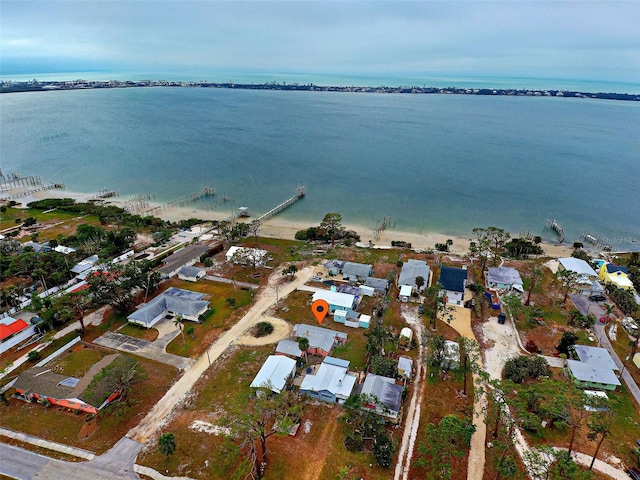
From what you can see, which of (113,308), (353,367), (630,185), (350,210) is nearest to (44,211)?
(113,308)

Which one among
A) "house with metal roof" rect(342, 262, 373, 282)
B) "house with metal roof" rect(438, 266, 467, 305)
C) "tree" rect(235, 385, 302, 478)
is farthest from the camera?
"house with metal roof" rect(342, 262, 373, 282)

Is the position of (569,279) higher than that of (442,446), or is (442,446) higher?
(569,279)

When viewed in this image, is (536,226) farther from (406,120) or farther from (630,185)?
(406,120)

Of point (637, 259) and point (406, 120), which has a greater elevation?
point (406, 120)

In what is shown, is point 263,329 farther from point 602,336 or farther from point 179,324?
point 602,336

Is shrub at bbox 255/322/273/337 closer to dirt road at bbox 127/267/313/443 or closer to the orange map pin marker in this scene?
dirt road at bbox 127/267/313/443

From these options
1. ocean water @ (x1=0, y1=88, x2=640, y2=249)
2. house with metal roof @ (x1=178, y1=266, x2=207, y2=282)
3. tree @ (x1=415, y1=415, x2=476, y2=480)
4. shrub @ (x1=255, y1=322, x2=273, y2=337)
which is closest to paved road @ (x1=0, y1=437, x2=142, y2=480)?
shrub @ (x1=255, y1=322, x2=273, y2=337)

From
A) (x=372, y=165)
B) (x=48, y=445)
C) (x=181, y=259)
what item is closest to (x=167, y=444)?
(x=48, y=445)
